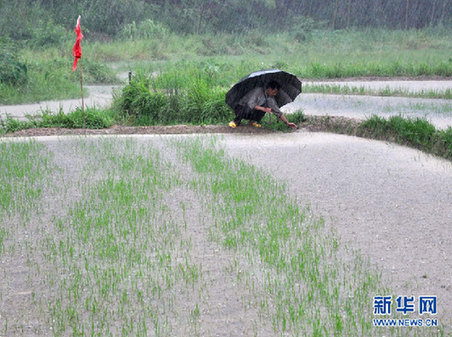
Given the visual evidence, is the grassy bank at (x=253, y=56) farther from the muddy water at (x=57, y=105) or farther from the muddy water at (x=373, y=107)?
the muddy water at (x=373, y=107)

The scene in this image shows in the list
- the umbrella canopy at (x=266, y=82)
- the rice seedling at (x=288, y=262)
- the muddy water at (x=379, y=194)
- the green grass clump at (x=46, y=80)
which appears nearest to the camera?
the rice seedling at (x=288, y=262)

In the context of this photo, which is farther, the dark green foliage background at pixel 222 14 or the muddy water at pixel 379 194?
the dark green foliage background at pixel 222 14

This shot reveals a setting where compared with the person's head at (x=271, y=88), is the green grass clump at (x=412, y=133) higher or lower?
lower

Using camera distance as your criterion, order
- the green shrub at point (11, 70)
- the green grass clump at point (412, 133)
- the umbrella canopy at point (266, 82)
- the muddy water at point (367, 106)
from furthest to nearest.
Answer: the green shrub at point (11, 70)
the muddy water at point (367, 106)
the umbrella canopy at point (266, 82)
the green grass clump at point (412, 133)

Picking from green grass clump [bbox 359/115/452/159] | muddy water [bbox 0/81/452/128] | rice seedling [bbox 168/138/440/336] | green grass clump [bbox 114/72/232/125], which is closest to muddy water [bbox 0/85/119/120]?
muddy water [bbox 0/81/452/128]

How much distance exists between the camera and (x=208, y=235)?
5.19 metres

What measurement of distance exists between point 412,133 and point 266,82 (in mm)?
2467

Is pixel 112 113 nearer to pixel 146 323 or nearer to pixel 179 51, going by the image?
pixel 146 323

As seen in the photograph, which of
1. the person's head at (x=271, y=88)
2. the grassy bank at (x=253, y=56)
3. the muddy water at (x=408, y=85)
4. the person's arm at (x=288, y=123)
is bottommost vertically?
the grassy bank at (x=253, y=56)

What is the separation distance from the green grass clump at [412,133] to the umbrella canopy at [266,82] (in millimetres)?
1310

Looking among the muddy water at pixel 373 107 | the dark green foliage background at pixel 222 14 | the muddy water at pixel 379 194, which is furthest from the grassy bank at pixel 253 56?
the muddy water at pixel 379 194

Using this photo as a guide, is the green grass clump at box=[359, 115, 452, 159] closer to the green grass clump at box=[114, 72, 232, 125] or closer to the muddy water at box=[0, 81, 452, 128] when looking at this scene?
the muddy water at box=[0, 81, 452, 128]

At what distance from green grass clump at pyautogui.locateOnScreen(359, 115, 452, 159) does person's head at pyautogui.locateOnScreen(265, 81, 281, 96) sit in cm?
151

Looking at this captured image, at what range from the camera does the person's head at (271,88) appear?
953cm
